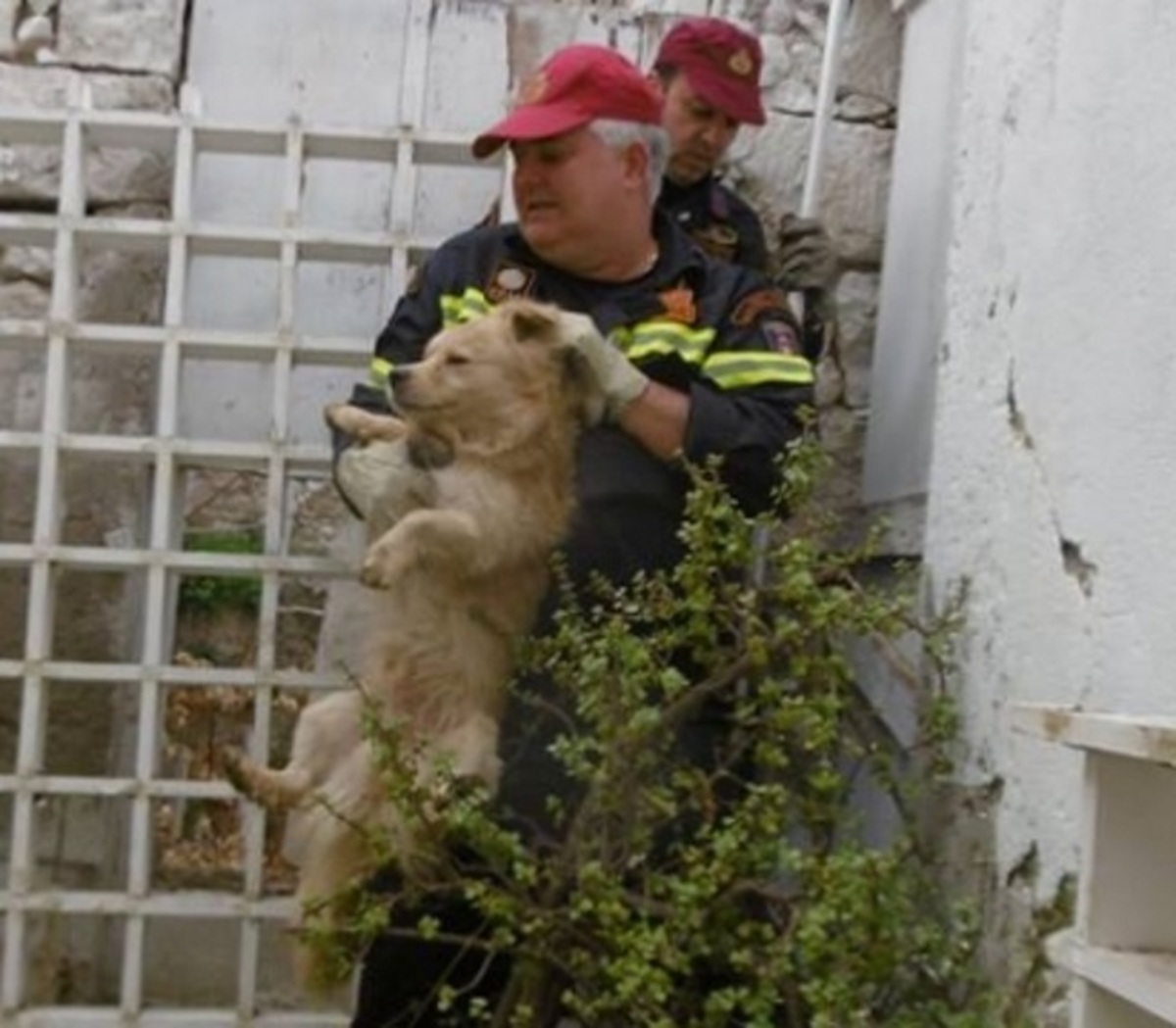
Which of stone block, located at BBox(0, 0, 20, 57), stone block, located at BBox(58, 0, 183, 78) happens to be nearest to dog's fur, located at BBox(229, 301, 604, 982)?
stone block, located at BBox(58, 0, 183, 78)

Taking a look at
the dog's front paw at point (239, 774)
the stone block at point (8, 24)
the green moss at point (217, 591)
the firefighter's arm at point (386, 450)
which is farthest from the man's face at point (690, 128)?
the green moss at point (217, 591)

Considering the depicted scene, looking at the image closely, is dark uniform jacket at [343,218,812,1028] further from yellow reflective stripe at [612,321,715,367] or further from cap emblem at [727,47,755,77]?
cap emblem at [727,47,755,77]

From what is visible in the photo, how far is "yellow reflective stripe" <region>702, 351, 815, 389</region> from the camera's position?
3.48 m

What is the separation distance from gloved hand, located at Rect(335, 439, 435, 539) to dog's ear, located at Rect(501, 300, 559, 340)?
244mm

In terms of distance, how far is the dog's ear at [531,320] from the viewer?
328 cm

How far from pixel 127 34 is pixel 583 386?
159cm

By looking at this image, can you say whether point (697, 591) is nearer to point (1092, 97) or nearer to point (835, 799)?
point (835, 799)

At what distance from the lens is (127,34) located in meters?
4.52

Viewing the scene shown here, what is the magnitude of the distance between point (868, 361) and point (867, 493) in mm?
261

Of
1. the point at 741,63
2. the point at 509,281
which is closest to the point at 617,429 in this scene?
the point at 509,281

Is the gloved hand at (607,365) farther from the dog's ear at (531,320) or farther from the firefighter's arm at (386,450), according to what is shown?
the firefighter's arm at (386,450)

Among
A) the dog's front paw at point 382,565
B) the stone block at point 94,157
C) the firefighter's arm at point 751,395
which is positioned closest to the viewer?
the dog's front paw at point 382,565

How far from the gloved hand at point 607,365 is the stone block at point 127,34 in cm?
148

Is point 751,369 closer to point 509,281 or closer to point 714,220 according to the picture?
point 509,281
